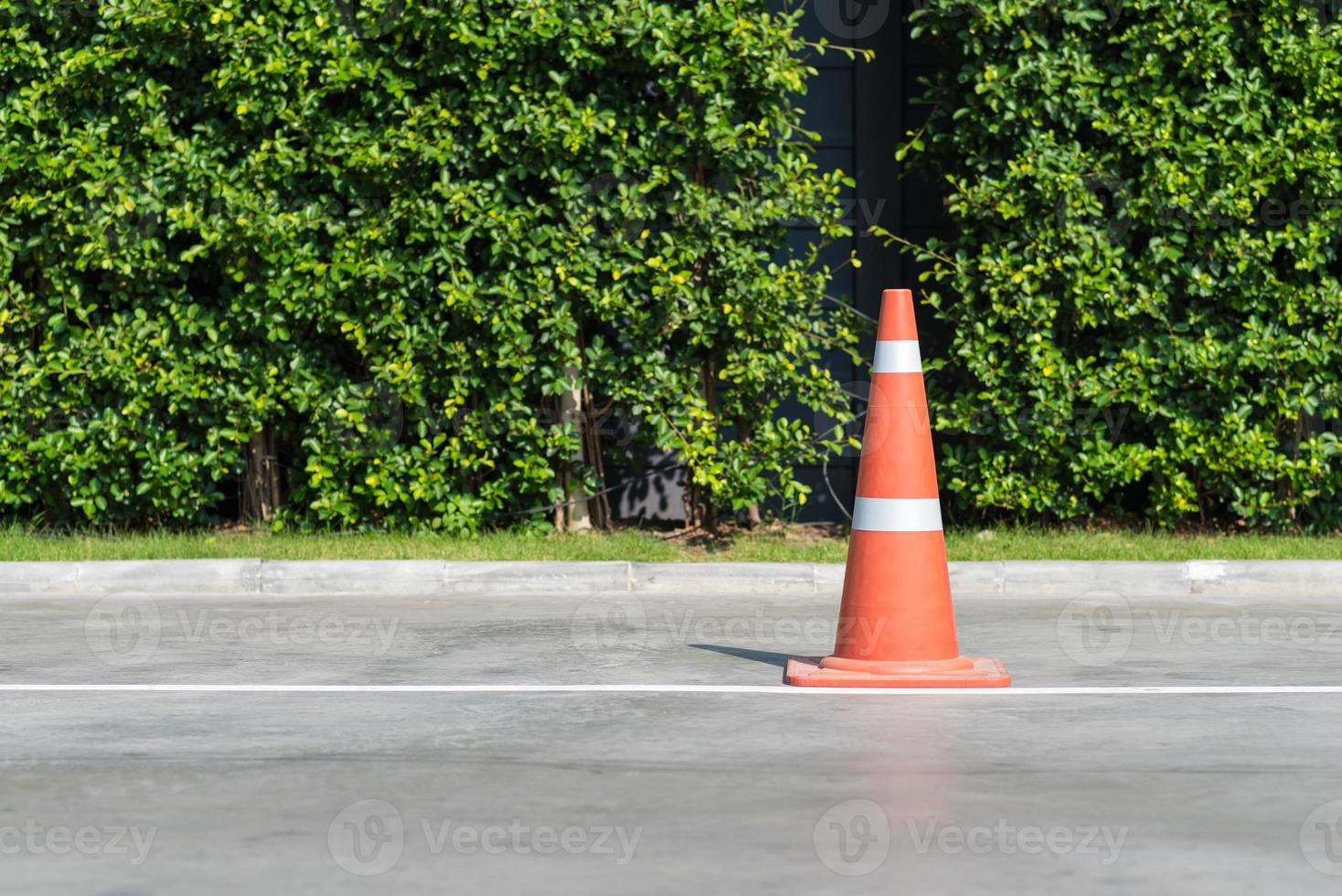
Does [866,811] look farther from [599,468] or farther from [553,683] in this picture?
[599,468]

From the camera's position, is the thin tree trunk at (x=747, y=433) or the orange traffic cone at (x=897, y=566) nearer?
the orange traffic cone at (x=897, y=566)

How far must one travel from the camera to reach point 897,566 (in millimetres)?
6543

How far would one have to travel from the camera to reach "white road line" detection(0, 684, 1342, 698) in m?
6.41

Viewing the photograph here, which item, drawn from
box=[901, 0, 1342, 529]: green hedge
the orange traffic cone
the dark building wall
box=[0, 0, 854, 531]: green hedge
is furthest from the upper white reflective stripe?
the dark building wall

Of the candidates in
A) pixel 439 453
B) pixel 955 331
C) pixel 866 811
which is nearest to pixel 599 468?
pixel 439 453

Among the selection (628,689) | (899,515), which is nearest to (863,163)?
(899,515)

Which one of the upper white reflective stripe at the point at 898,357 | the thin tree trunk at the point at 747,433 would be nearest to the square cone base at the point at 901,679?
the upper white reflective stripe at the point at 898,357

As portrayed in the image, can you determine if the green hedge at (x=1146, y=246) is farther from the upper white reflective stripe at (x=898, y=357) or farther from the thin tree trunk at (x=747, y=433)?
the upper white reflective stripe at (x=898, y=357)

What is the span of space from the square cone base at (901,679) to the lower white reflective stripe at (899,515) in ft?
1.63

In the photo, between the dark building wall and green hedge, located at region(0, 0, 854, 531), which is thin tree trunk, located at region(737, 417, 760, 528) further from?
the dark building wall

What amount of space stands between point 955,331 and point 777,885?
6203 mm

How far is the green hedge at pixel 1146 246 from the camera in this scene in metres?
9.68

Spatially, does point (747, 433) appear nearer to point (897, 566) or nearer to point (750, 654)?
point (750, 654)

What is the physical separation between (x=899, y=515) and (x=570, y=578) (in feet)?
8.88
